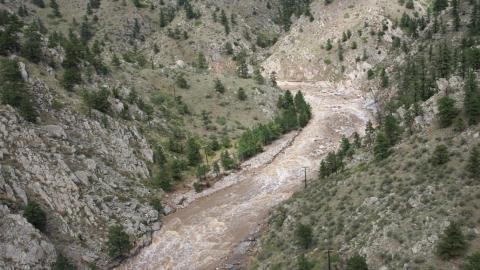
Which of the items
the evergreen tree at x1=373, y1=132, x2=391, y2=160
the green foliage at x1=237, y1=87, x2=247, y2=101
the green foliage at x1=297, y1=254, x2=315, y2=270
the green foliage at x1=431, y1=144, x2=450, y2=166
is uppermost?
the green foliage at x1=431, y1=144, x2=450, y2=166

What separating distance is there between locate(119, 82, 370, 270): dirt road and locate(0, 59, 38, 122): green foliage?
2750cm

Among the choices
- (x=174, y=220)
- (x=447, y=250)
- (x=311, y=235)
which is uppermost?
(x=447, y=250)

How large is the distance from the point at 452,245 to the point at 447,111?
2284 centimetres

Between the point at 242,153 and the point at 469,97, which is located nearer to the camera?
the point at 469,97

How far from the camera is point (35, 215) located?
6344 cm

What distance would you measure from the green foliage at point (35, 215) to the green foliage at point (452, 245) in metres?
47.5

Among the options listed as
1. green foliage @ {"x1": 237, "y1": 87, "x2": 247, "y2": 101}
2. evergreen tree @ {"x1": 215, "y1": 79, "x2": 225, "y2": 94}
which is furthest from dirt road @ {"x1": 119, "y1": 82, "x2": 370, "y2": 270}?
evergreen tree @ {"x1": 215, "y1": 79, "x2": 225, "y2": 94}

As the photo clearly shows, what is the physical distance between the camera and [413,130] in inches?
2657

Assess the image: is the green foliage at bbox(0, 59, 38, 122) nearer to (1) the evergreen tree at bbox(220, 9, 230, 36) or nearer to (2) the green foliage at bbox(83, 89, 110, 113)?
(2) the green foliage at bbox(83, 89, 110, 113)

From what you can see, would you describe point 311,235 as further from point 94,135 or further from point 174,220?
point 94,135

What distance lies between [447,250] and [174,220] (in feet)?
150

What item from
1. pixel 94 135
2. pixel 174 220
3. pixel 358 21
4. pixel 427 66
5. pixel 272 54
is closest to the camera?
pixel 174 220

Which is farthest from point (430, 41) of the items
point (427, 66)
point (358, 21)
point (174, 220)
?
point (174, 220)

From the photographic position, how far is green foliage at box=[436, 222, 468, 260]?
41.5 m
